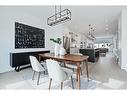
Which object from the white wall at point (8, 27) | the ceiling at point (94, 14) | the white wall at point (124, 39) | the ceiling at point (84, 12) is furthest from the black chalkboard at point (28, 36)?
the white wall at point (124, 39)

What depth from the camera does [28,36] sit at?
17.4 ft

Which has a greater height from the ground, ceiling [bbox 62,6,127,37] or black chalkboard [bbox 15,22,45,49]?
ceiling [bbox 62,6,127,37]

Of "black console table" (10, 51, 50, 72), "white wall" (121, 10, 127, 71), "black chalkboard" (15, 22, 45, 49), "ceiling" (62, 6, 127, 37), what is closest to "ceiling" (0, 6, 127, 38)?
"ceiling" (62, 6, 127, 37)

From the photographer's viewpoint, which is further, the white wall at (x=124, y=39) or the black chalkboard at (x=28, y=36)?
the white wall at (x=124, y=39)

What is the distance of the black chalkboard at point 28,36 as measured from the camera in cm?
479

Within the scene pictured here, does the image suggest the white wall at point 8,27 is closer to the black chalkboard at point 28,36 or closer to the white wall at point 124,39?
the black chalkboard at point 28,36

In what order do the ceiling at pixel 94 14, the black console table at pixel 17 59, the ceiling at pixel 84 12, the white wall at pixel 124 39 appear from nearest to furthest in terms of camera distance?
the black console table at pixel 17 59
the ceiling at pixel 84 12
the ceiling at pixel 94 14
the white wall at pixel 124 39

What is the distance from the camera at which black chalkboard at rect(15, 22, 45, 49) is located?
4789 millimetres

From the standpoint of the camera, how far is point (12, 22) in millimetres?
4582

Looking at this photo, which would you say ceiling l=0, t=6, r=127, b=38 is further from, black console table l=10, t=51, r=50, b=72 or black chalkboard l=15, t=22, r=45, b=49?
black console table l=10, t=51, r=50, b=72

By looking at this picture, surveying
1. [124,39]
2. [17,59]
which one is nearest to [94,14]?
[124,39]

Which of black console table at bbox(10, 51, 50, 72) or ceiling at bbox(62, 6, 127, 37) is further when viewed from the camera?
ceiling at bbox(62, 6, 127, 37)
